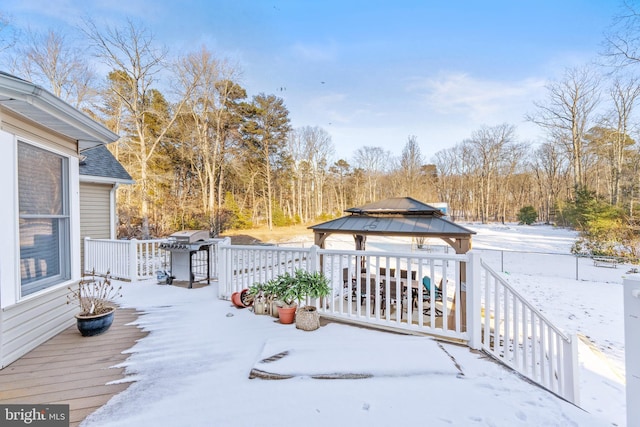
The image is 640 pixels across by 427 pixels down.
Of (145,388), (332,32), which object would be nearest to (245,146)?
(332,32)

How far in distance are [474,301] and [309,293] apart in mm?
1785

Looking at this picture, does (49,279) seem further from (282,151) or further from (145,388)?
(282,151)

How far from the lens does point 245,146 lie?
19938 millimetres

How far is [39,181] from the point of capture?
3.06 m

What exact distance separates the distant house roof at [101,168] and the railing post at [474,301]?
8324mm

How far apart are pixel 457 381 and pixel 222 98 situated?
18983mm

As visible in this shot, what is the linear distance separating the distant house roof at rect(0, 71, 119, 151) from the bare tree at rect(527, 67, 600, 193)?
25.3m

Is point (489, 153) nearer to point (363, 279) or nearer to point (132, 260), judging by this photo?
point (363, 279)

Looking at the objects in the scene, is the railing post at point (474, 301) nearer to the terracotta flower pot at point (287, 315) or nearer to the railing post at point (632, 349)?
the railing post at point (632, 349)

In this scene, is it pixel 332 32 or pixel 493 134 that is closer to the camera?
pixel 332 32

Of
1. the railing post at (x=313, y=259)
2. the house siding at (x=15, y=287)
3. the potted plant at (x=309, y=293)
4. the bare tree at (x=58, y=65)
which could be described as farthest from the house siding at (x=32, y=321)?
the bare tree at (x=58, y=65)

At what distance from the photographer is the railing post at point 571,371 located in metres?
2.67

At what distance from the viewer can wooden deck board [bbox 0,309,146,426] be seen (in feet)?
6.70

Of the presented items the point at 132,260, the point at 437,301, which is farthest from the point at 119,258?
the point at 437,301
